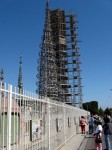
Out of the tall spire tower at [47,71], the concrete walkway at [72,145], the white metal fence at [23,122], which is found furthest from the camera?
the tall spire tower at [47,71]

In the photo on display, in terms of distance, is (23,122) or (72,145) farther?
(72,145)

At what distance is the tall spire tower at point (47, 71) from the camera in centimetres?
10281

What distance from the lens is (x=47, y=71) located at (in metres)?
104

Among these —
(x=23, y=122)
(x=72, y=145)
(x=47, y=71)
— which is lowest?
(x=72, y=145)

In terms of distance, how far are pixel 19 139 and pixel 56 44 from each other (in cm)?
11163

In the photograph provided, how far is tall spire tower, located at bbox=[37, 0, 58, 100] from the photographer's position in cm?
10281

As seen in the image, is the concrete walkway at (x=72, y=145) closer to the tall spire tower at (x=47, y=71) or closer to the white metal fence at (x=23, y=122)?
the white metal fence at (x=23, y=122)

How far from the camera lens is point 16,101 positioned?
25.5 feet

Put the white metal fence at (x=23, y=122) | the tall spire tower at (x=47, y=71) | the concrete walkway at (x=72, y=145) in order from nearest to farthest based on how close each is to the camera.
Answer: the white metal fence at (x=23, y=122) → the concrete walkway at (x=72, y=145) → the tall spire tower at (x=47, y=71)

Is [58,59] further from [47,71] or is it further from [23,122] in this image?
[23,122]

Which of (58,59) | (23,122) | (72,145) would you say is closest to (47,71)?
(58,59)

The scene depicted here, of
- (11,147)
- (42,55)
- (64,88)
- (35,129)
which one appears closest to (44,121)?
(35,129)

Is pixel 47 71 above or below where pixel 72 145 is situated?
above

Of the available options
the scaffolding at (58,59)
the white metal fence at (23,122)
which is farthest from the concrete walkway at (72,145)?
the scaffolding at (58,59)
